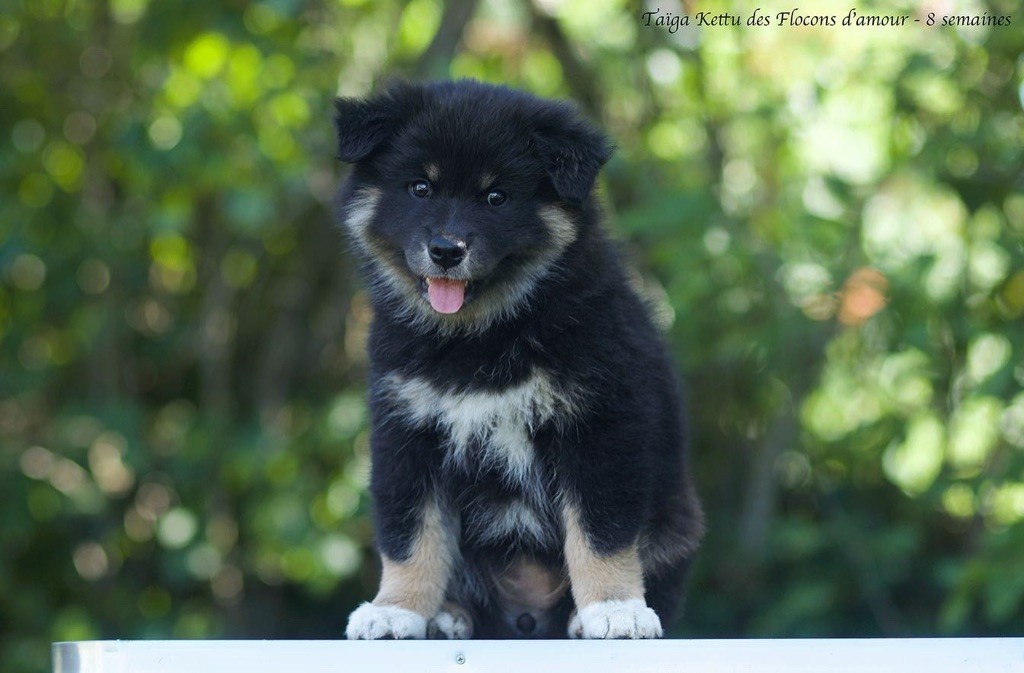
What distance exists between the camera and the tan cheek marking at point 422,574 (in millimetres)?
3283

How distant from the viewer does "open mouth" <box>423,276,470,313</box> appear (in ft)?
10.5

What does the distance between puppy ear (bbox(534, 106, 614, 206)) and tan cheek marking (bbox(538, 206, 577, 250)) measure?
4cm

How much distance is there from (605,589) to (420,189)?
1.05 meters

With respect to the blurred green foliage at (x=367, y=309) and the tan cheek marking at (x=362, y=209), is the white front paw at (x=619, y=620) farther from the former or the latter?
the blurred green foliage at (x=367, y=309)

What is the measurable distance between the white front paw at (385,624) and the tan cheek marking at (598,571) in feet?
1.29

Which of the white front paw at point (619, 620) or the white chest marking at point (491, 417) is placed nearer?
the white front paw at point (619, 620)

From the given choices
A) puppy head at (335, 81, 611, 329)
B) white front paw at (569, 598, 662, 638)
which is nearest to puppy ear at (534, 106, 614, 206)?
puppy head at (335, 81, 611, 329)

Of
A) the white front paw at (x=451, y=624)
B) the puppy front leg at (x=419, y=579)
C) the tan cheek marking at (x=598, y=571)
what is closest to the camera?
the tan cheek marking at (x=598, y=571)

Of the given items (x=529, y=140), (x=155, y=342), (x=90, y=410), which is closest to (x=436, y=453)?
(x=529, y=140)

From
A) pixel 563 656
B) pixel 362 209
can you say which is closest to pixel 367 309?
pixel 362 209

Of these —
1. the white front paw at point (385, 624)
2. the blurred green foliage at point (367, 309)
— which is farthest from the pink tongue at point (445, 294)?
the blurred green foliage at point (367, 309)

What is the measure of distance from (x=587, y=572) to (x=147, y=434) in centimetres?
375

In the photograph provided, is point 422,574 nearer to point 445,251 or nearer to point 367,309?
point 445,251

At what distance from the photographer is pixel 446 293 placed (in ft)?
10.6
